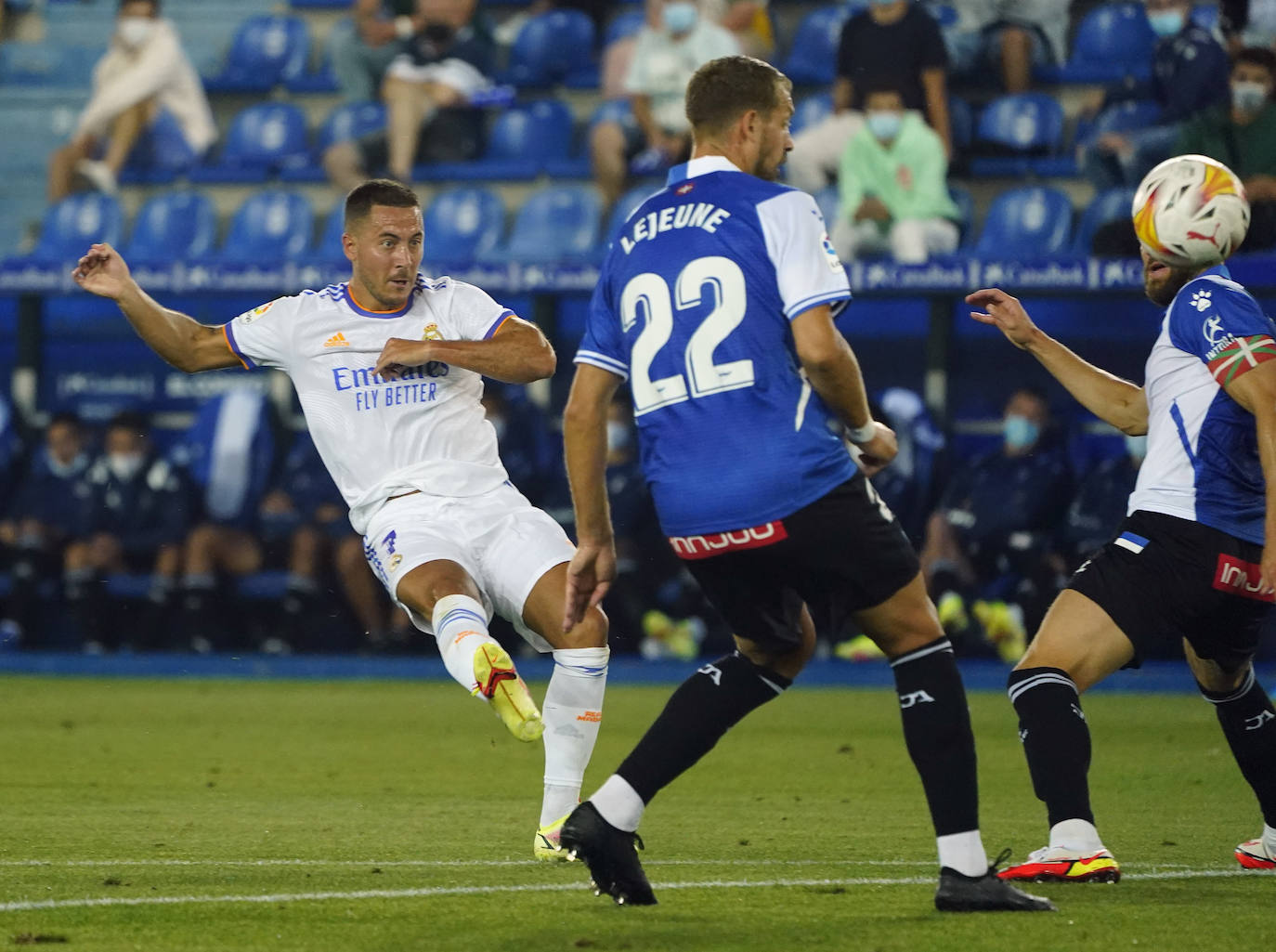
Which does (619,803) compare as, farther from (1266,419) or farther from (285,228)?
(285,228)

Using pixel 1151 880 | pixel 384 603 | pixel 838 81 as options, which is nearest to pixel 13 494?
pixel 384 603

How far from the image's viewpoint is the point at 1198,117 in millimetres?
13836

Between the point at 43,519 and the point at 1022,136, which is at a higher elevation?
the point at 1022,136

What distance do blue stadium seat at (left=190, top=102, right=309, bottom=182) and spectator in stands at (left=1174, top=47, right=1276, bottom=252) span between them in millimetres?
8291

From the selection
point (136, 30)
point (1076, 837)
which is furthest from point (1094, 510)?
point (136, 30)

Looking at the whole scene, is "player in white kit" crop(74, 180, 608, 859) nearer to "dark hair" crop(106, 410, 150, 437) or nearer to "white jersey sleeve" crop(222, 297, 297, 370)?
"white jersey sleeve" crop(222, 297, 297, 370)

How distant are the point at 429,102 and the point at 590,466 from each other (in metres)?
12.9

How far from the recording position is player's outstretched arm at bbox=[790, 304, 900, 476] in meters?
4.54

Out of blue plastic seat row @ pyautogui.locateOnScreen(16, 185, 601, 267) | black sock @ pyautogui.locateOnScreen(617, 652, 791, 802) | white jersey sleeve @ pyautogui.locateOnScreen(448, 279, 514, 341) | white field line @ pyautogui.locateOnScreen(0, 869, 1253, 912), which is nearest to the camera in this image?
black sock @ pyautogui.locateOnScreen(617, 652, 791, 802)

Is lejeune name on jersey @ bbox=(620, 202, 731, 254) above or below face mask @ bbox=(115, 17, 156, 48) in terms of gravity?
above

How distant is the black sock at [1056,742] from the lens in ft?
17.6

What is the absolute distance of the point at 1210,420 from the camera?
18.1ft

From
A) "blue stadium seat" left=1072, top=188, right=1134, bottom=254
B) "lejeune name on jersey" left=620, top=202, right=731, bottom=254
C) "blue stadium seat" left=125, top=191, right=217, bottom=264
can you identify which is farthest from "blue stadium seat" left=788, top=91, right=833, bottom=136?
"lejeune name on jersey" left=620, top=202, right=731, bottom=254

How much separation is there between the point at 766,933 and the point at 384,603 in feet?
35.8
